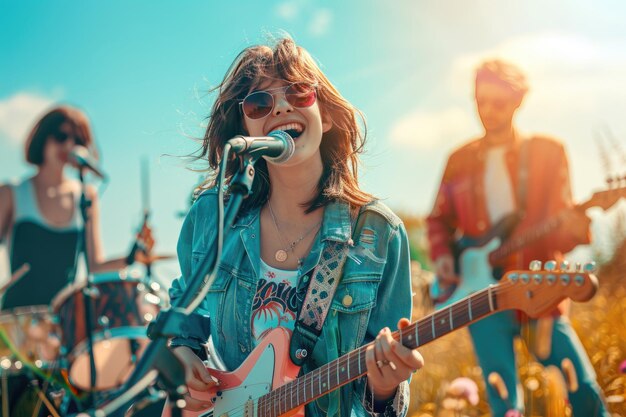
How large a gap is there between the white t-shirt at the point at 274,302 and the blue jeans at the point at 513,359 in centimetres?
187

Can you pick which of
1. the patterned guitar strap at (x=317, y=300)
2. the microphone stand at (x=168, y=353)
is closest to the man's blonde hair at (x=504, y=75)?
the patterned guitar strap at (x=317, y=300)

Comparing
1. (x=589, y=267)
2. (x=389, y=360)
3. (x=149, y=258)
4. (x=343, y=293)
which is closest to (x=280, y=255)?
(x=343, y=293)

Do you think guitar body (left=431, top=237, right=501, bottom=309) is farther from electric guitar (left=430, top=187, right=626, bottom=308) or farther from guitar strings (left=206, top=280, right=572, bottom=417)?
guitar strings (left=206, top=280, right=572, bottom=417)

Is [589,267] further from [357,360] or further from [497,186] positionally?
[497,186]

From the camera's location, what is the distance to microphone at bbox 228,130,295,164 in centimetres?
212

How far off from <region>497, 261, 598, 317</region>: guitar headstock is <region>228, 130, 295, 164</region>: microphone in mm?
787

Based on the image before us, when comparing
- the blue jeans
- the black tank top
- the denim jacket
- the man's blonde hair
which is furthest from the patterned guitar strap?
the black tank top

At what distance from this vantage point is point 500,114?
15.5ft

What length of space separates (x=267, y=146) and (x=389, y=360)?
777mm

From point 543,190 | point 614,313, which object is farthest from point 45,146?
point 614,313

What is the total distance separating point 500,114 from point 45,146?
11.5 feet

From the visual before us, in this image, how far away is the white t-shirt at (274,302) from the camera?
9.11 feet

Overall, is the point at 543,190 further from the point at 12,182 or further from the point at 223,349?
the point at 12,182

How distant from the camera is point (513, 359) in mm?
4422
